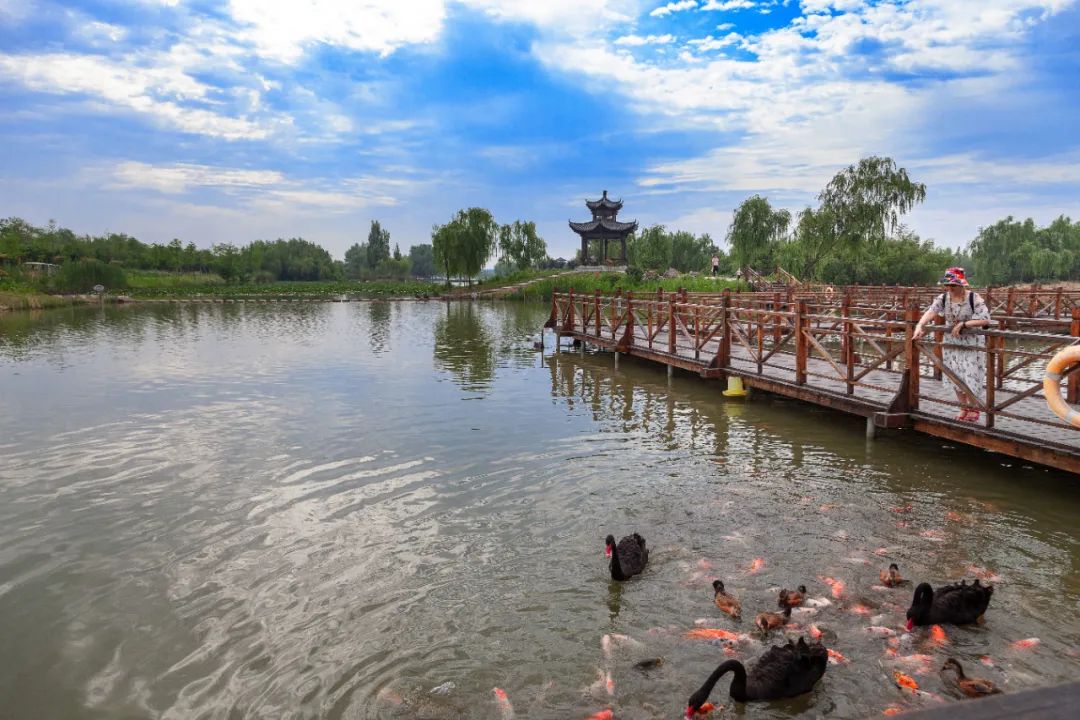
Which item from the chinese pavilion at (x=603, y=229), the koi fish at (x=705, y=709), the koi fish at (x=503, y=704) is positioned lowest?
the koi fish at (x=503, y=704)

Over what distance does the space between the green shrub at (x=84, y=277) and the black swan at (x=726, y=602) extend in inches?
2562

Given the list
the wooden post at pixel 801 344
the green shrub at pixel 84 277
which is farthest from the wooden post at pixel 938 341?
the green shrub at pixel 84 277

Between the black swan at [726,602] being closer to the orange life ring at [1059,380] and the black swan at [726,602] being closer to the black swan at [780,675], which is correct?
the black swan at [780,675]

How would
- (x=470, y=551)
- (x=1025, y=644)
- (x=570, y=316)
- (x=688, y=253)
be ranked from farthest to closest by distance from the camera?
1. (x=688, y=253)
2. (x=570, y=316)
3. (x=470, y=551)
4. (x=1025, y=644)

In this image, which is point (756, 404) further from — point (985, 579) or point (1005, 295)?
point (1005, 295)

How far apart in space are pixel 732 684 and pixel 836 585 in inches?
72.1

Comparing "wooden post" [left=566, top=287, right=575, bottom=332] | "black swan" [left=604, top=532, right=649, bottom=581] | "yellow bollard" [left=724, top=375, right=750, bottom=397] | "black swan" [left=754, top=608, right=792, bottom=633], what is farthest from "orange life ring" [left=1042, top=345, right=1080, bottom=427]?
"wooden post" [left=566, top=287, right=575, bottom=332]

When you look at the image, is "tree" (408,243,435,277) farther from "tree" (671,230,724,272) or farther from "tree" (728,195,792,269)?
"tree" (728,195,792,269)

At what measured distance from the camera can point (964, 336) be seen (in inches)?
319

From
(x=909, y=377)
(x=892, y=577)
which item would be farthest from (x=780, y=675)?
(x=909, y=377)

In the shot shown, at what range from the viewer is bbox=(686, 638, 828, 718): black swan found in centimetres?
402

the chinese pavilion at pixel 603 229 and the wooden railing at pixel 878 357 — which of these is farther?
the chinese pavilion at pixel 603 229

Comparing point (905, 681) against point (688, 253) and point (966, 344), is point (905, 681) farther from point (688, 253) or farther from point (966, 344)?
point (688, 253)

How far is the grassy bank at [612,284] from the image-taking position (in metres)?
42.8
